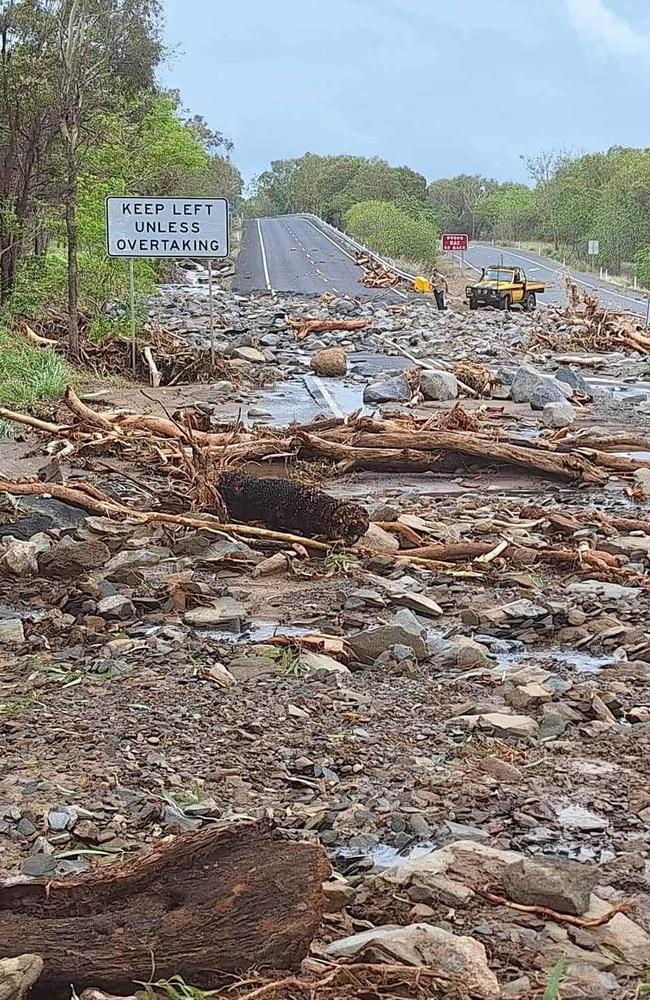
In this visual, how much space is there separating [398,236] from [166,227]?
2041 inches

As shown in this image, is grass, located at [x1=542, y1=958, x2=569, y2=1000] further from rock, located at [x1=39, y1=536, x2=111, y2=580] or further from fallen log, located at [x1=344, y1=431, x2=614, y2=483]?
fallen log, located at [x1=344, y1=431, x2=614, y2=483]

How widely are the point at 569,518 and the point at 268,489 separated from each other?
102 inches

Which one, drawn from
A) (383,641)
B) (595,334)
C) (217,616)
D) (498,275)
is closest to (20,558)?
(217,616)

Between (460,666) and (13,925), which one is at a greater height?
(13,925)

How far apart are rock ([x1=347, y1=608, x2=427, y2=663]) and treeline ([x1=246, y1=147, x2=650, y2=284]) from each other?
50555 millimetres

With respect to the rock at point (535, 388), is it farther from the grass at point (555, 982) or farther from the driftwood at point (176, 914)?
the driftwood at point (176, 914)

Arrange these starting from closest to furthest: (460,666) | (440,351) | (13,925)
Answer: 1. (13,925)
2. (460,666)
3. (440,351)

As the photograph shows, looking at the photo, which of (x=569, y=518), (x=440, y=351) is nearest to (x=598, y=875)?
(x=569, y=518)

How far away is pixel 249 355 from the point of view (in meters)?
22.9

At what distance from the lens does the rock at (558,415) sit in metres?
16.0

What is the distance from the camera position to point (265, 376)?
20.9m

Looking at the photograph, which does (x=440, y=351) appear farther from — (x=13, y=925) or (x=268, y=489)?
(x=13, y=925)

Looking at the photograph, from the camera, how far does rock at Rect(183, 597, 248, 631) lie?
701 cm

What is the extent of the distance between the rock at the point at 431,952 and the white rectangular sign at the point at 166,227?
17645 millimetres
